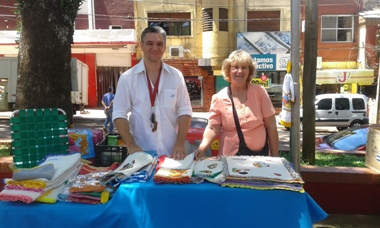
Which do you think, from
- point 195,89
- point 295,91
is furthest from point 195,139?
point 195,89

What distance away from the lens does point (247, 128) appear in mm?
3182

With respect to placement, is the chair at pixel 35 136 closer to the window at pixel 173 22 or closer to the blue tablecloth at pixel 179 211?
the blue tablecloth at pixel 179 211

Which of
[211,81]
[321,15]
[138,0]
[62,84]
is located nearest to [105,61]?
[138,0]

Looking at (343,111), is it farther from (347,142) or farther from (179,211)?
(179,211)

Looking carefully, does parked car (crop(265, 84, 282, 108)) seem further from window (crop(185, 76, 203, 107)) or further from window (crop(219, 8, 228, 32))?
window (crop(219, 8, 228, 32))

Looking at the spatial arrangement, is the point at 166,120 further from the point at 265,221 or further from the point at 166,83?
the point at 265,221

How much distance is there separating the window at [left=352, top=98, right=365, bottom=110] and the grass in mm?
10378

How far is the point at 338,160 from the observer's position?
5.98 m

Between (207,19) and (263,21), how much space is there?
327cm

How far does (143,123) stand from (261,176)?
3.54ft

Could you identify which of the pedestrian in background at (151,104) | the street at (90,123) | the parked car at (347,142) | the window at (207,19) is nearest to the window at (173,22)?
the window at (207,19)

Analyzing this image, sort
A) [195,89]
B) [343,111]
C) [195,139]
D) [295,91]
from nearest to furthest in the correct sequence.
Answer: [295,91] → [195,139] → [343,111] → [195,89]

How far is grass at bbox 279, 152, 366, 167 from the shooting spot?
565 cm

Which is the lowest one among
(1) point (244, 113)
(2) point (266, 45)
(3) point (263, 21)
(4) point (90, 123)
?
(4) point (90, 123)
